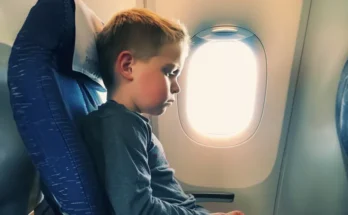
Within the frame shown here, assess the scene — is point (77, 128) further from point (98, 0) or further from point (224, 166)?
point (224, 166)

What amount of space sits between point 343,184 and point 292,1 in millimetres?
881

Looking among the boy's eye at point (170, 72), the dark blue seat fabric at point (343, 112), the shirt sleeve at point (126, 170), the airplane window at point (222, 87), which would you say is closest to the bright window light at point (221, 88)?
the airplane window at point (222, 87)

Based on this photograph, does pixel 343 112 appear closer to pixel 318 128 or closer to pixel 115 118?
pixel 318 128

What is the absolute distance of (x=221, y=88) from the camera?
1.73m

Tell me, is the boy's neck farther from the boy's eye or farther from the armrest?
the armrest

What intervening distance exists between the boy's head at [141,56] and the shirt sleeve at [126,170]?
128 mm

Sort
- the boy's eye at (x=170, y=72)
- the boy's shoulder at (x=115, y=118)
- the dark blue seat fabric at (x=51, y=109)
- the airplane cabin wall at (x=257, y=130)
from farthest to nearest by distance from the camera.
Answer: the airplane cabin wall at (x=257, y=130), the boy's eye at (x=170, y=72), the boy's shoulder at (x=115, y=118), the dark blue seat fabric at (x=51, y=109)

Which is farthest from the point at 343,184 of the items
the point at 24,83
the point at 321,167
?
the point at 24,83

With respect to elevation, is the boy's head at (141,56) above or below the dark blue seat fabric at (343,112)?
above

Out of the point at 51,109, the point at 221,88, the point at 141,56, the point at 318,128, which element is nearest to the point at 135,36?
the point at 141,56

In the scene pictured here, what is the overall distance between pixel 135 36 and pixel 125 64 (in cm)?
8

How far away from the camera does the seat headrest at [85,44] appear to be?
3.05 ft

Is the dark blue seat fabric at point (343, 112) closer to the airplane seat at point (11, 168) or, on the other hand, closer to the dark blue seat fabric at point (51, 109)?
the dark blue seat fabric at point (51, 109)

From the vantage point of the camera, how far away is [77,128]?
908mm
